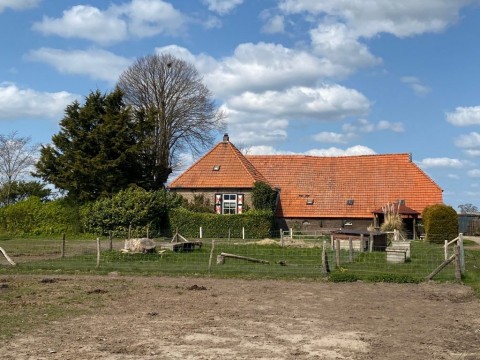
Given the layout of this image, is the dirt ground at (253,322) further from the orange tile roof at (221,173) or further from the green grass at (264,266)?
the orange tile roof at (221,173)

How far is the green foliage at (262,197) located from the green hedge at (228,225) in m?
2.12

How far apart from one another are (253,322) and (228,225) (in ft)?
102

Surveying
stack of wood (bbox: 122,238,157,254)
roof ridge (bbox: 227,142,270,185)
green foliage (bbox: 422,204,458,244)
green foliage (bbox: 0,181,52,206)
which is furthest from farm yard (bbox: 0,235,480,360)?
green foliage (bbox: 0,181,52,206)

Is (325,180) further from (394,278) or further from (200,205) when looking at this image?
(394,278)

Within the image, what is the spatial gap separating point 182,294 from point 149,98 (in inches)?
1703

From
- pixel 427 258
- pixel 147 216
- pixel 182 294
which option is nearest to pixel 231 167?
pixel 147 216

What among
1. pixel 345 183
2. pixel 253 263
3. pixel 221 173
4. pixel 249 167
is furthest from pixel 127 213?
pixel 253 263

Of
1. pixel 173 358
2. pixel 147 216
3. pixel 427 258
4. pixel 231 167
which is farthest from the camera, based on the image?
pixel 231 167

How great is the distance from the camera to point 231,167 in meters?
48.1

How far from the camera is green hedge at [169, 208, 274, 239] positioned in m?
42.6

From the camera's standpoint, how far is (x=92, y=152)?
45375 millimetres

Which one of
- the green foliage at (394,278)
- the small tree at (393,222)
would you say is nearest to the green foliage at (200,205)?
the small tree at (393,222)

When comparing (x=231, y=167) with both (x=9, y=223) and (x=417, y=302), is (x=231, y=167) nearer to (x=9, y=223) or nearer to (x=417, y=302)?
(x=9, y=223)

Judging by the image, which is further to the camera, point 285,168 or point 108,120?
point 285,168
